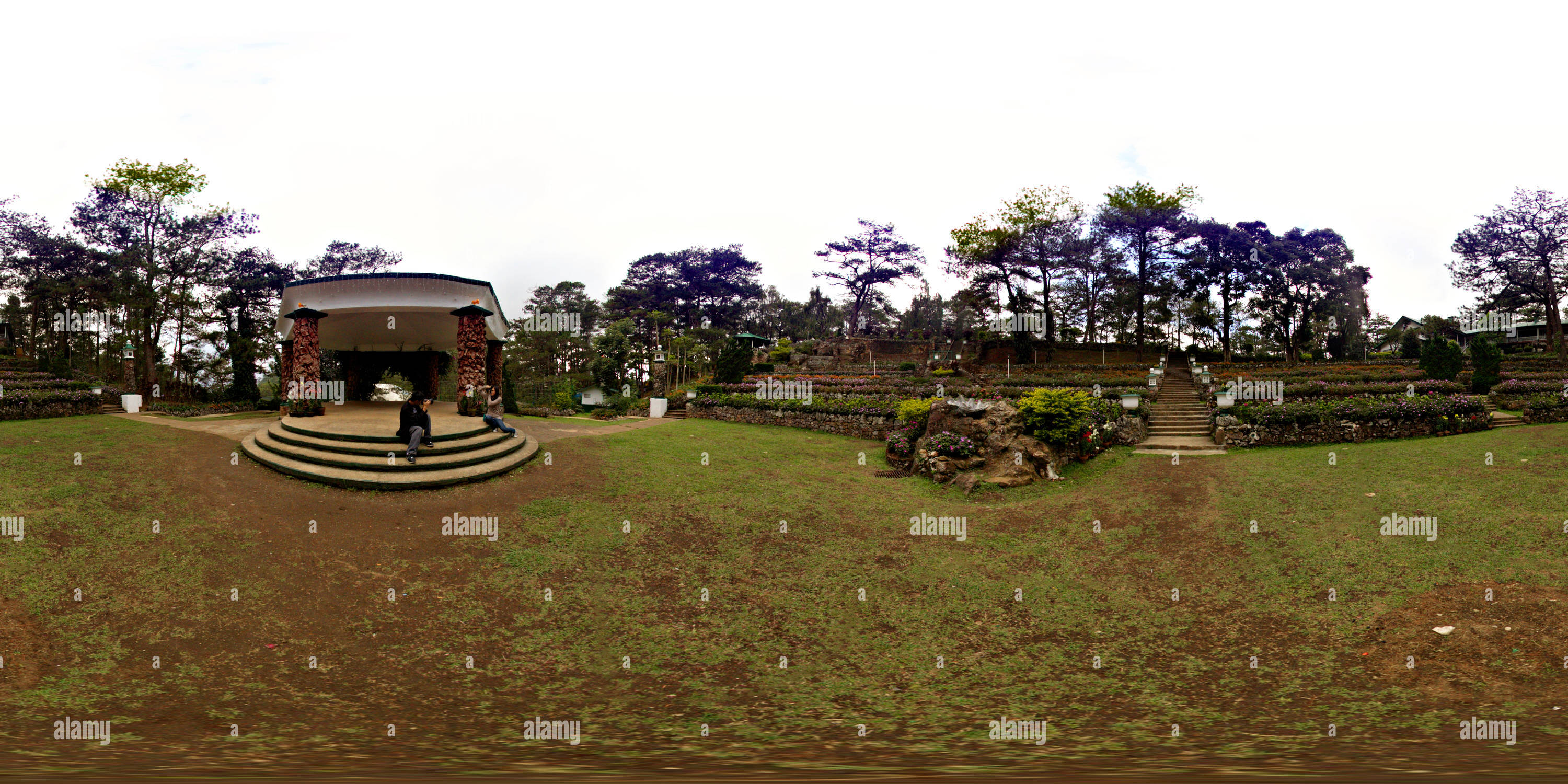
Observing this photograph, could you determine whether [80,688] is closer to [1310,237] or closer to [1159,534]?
[1159,534]

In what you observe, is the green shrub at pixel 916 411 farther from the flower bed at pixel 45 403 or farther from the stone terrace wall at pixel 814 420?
the flower bed at pixel 45 403

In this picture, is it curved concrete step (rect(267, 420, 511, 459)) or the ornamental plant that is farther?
the ornamental plant

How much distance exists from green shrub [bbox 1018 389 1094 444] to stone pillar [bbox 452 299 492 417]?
38.8 feet

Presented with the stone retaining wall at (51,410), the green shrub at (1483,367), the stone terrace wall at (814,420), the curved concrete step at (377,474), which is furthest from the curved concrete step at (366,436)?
the green shrub at (1483,367)

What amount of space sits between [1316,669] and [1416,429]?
1233 cm

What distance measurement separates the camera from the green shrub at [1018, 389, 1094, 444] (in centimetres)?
1275

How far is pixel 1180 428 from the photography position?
53.8ft

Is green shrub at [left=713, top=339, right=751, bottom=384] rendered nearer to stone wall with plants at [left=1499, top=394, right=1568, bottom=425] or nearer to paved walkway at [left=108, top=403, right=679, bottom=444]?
paved walkway at [left=108, top=403, right=679, bottom=444]

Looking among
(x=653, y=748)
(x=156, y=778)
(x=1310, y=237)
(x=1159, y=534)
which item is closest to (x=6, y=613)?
(x=156, y=778)

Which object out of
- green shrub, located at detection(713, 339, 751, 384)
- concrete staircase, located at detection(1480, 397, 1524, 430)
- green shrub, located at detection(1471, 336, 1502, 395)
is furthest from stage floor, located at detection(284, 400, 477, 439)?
green shrub, located at detection(1471, 336, 1502, 395)

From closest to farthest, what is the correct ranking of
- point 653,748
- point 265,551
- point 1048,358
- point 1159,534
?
point 653,748, point 265,551, point 1159,534, point 1048,358

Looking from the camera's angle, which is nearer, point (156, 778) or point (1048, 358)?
point (156, 778)

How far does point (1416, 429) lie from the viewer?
13289 millimetres

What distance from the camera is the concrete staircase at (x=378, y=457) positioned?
32.0 feet
